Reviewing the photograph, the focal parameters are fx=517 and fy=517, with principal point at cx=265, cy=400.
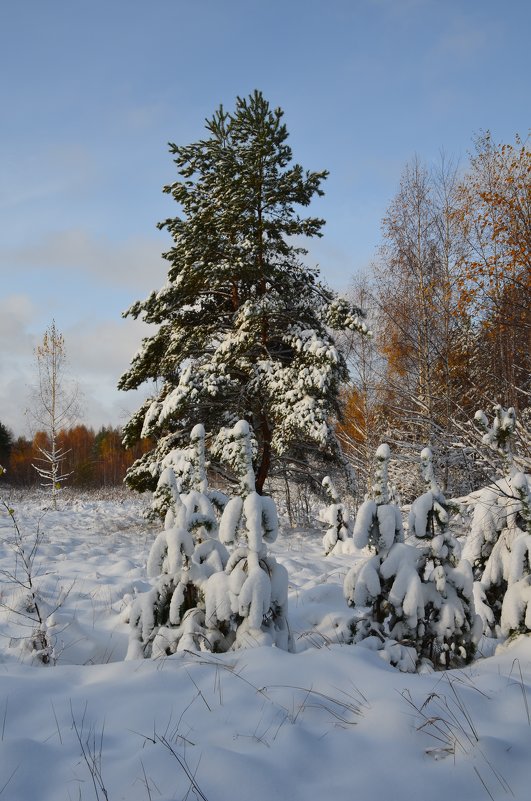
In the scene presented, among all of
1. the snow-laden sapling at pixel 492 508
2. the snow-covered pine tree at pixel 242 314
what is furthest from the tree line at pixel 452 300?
the snow-laden sapling at pixel 492 508

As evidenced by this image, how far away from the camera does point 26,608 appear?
16.5ft

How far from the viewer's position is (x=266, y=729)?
81.0 inches

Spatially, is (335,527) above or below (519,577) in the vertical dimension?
below

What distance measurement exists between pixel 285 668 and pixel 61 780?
3.72 ft

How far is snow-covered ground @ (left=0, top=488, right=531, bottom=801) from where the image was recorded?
1.72m

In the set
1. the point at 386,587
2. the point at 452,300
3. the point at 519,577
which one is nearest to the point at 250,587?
the point at 386,587

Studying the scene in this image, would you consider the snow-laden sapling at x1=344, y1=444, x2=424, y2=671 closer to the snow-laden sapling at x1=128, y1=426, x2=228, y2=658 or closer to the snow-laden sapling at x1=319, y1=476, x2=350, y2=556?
the snow-laden sapling at x1=128, y1=426, x2=228, y2=658

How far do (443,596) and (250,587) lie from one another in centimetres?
131

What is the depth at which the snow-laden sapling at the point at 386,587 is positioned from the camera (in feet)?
11.0

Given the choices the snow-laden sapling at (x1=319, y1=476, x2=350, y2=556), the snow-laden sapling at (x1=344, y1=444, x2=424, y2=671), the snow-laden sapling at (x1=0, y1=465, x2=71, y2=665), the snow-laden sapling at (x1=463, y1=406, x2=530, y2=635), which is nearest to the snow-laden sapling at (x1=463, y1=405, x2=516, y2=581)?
the snow-laden sapling at (x1=463, y1=406, x2=530, y2=635)

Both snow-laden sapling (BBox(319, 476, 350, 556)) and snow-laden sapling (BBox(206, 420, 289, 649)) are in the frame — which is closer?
snow-laden sapling (BBox(206, 420, 289, 649))

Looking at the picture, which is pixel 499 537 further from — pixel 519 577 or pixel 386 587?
pixel 386 587

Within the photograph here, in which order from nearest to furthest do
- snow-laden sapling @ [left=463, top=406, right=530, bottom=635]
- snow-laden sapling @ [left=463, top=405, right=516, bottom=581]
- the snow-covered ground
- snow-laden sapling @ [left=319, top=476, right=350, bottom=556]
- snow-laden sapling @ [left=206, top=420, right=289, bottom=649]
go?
the snow-covered ground → snow-laden sapling @ [left=206, top=420, right=289, bottom=649] → snow-laden sapling @ [left=463, top=406, right=530, bottom=635] → snow-laden sapling @ [left=463, top=405, right=516, bottom=581] → snow-laden sapling @ [left=319, top=476, right=350, bottom=556]

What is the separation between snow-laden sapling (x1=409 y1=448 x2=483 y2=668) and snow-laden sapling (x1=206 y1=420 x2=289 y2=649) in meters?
0.96
